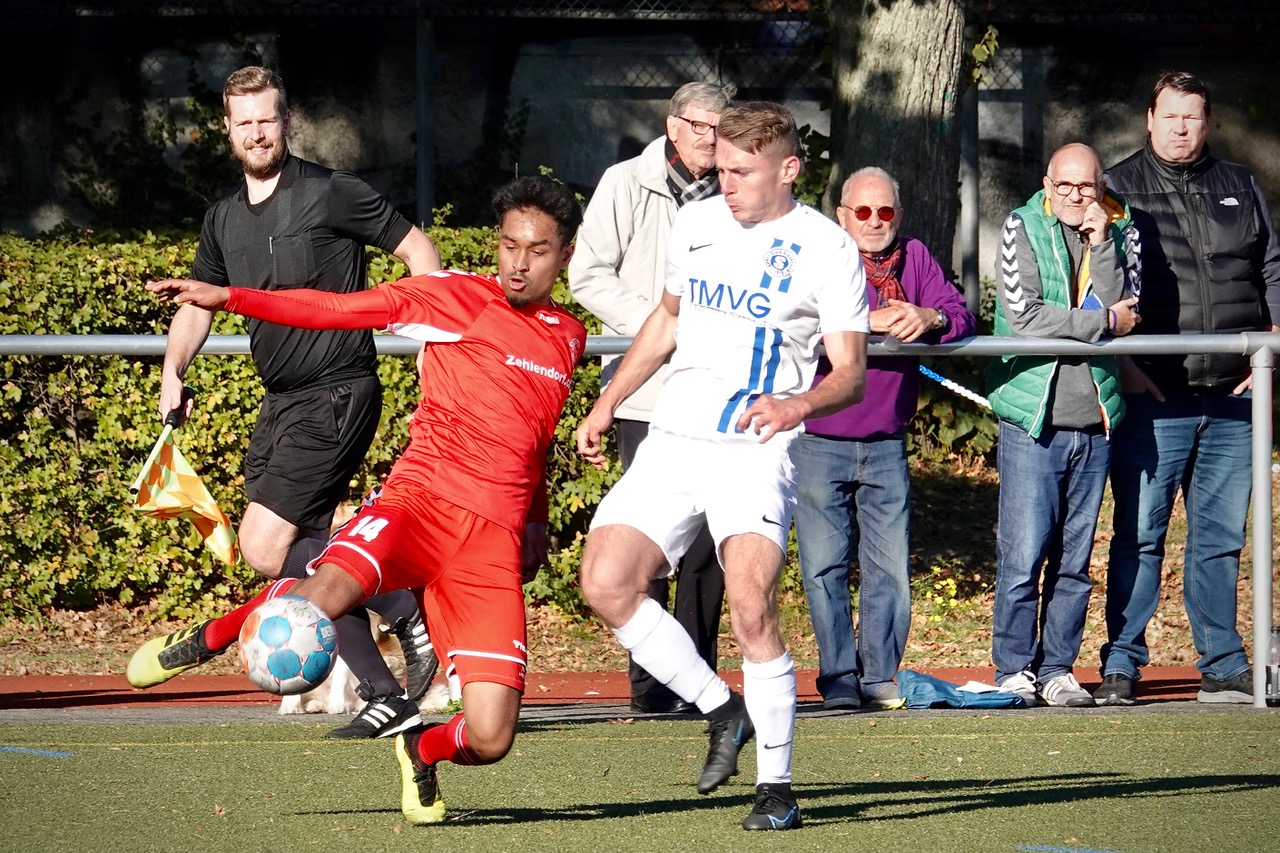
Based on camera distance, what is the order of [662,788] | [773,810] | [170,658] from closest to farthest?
[773,810] < [170,658] < [662,788]

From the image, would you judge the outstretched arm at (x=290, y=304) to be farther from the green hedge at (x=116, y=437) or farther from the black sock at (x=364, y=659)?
the green hedge at (x=116, y=437)

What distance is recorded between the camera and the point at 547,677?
366 inches

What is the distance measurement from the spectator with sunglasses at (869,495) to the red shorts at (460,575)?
2.33m

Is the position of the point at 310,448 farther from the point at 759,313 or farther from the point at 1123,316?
the point at 1123,316

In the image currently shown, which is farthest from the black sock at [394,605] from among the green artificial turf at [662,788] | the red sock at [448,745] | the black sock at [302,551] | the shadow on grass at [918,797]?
the red sock at [448,745]

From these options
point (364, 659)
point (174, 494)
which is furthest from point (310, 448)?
point (364, 659)

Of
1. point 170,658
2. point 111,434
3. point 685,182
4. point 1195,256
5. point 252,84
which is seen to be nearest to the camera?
point 170,658

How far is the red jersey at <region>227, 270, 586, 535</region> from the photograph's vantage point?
524 cm

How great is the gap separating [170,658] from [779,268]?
2386mm

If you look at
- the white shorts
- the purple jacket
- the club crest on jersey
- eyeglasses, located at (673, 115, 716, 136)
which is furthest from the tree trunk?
the white shorts

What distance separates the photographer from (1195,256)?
7.58m

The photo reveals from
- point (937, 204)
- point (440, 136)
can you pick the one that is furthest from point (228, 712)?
point (440, 136)

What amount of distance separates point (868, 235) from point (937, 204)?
3.52 metres

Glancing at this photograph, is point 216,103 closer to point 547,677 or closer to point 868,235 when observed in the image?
point 547,677
